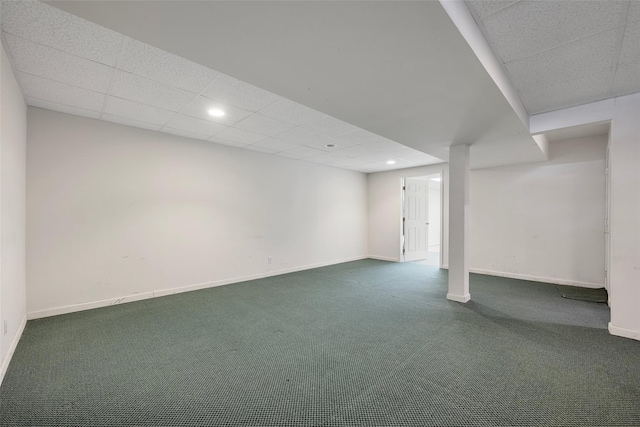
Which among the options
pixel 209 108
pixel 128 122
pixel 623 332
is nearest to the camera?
pixel 623 332

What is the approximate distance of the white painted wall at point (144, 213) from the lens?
320 cm

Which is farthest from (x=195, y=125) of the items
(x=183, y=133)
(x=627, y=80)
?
(x=627, y=80)

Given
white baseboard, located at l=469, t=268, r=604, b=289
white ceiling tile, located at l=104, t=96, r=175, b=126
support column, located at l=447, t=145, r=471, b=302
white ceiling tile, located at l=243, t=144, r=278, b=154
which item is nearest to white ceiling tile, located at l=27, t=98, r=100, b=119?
white ceiling tile, located at l=104, t=96, r=175, b=126

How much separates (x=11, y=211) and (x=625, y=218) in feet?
19.1

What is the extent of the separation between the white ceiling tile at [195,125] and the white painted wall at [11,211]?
55.2 inches

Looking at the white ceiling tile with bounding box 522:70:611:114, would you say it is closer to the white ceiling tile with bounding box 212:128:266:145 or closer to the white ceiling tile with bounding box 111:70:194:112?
A: the white ceiling tile with bounding box 212:128:266:145

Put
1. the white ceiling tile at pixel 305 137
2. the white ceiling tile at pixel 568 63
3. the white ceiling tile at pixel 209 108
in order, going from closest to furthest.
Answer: the white ceiling tile at pixel 568 63 → the white ceiling tile at pixel 209 108 → the white ceiling tile at pixel 305 137

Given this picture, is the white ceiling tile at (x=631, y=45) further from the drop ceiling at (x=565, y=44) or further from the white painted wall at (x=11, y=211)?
the white painted wall at (x=11, y=211)

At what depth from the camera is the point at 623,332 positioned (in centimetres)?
266

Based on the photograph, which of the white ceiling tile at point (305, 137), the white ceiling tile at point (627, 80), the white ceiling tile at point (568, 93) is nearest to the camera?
the white ceiling tile at point (627, 80)

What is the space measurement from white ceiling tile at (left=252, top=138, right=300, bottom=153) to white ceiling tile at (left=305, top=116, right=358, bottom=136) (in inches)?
32.5

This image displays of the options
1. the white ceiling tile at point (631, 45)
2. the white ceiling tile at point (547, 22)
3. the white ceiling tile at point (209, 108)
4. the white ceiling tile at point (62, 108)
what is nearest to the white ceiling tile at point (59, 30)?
the white ceiling tile at point (209, 108)

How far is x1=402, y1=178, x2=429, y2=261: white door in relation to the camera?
696 cm

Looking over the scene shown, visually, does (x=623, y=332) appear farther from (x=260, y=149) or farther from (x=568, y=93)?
(x=260, y=149)
